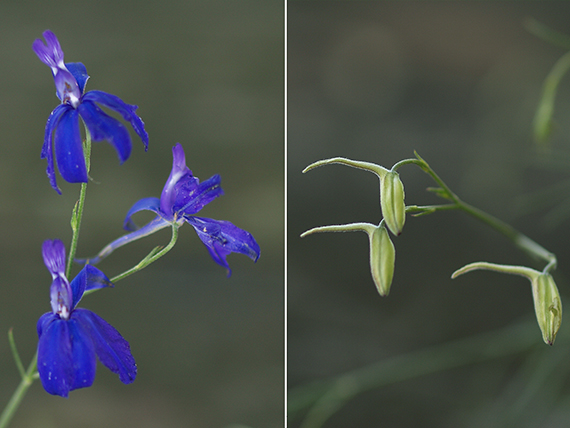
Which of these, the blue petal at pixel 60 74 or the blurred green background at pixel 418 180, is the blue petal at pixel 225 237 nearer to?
the blue petal at pixel 60 74

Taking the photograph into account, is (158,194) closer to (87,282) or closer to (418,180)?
(418,180)

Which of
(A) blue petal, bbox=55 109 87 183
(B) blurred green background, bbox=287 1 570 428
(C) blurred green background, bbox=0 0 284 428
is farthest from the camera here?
(C) blurred green background, bbox=0 0 284 428

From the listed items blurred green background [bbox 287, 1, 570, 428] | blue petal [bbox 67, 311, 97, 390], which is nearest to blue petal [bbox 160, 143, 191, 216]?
blue petal [bbox 67, 311, 97, 390]

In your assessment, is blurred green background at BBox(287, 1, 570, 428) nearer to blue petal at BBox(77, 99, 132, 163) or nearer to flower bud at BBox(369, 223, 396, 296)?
flower bud at BBox(369, 223, 396, 296)

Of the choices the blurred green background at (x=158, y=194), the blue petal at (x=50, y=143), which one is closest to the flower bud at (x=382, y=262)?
the blue petal at (x=50, y=143)

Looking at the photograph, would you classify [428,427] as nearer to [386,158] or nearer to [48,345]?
[386,158]

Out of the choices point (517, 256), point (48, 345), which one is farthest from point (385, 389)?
point (48, 345)
